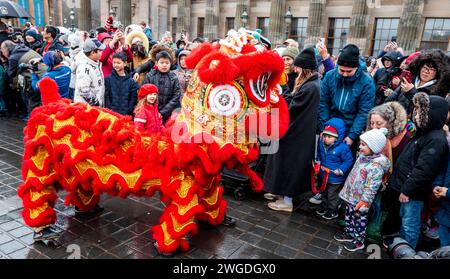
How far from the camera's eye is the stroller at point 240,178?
4816 mm

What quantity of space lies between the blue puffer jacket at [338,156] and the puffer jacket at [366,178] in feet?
1.18

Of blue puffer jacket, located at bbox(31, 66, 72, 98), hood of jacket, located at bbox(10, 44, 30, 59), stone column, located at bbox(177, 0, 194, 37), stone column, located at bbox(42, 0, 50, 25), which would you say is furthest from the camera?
stone column, located at bbox(42, 0, 50, 25)

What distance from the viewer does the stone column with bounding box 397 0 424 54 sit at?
53.4ft

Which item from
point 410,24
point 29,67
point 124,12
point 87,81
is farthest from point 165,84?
point 124,12

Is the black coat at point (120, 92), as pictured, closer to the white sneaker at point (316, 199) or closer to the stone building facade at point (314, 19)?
the white sneaker at point (316, 199)

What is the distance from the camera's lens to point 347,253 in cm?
362

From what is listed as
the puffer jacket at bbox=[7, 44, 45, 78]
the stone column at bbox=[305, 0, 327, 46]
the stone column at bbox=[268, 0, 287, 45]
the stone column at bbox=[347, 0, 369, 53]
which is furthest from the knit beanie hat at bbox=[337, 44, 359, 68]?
the stone column at bbox=[268, 0, 287, 45]

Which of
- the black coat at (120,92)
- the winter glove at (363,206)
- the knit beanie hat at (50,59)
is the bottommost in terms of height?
the winter glove at (363,206)

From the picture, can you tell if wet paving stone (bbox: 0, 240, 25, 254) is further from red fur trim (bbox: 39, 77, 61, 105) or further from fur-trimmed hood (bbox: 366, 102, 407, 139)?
fur-trimmed hood (bbox: 366, 102, 407, 139)

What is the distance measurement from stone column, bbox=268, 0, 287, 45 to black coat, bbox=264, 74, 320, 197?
18322 millimetres

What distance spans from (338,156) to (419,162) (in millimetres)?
972

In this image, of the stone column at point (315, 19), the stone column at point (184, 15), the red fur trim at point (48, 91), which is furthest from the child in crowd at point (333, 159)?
the stone column at point (184, 15)
